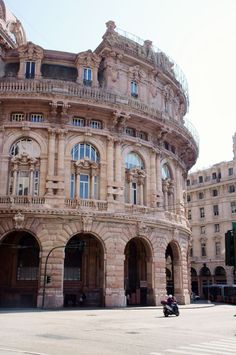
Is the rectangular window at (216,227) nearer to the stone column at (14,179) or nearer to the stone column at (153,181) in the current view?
the stone column at (153,181)

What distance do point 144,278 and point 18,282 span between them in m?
10.8

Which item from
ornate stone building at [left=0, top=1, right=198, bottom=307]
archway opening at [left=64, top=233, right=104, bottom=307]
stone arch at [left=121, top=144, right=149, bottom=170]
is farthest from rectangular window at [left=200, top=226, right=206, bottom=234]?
archway opening at [left=64, top=233, right=104, bottom=307]

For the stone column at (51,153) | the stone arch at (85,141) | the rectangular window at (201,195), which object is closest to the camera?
the stone column at (51,153)

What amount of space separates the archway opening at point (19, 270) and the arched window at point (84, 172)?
5.48 m

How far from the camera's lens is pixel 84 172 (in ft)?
109

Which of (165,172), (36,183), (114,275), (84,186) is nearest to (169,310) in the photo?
(114,275)

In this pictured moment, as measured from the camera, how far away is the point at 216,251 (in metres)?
66.0

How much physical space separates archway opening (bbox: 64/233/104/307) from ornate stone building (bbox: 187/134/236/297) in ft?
118

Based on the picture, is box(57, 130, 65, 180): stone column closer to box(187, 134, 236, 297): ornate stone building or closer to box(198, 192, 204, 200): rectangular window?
box(187, 134, 236, 297): ornate stone building

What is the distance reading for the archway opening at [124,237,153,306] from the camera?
34125 millimetres

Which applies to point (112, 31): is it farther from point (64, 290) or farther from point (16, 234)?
point (64, 290)

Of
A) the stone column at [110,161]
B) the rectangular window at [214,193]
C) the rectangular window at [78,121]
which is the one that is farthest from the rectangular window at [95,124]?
the rectangular window at [214,193]

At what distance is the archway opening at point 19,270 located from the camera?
103ft

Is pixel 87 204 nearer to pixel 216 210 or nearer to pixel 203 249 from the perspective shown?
pixel 216 210
